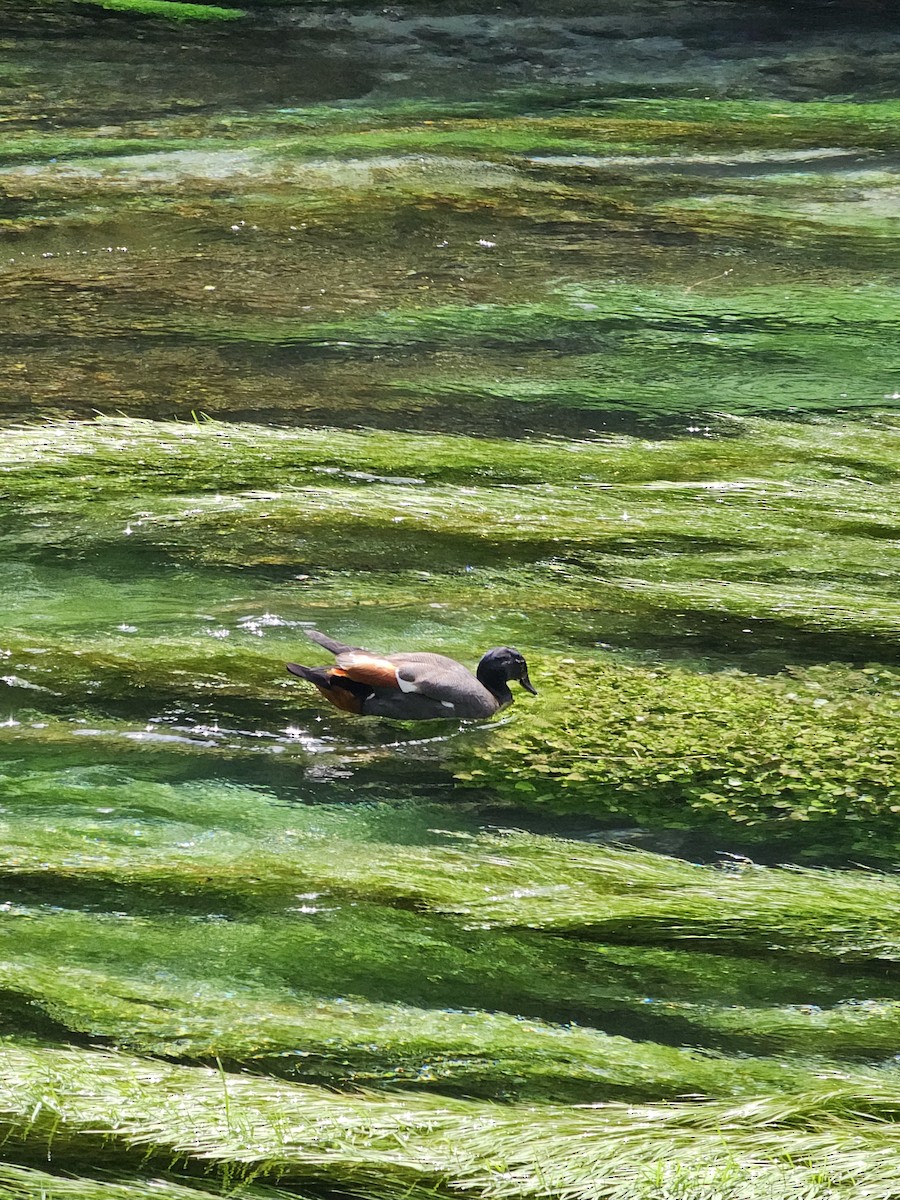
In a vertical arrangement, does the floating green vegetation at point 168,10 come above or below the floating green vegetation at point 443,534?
above

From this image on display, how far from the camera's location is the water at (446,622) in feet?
10.9

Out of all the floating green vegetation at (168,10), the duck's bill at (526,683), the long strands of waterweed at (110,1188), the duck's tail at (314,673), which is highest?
the floating green vegetation at (168,10)

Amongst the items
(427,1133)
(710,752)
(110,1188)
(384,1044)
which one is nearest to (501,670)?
(710,752)

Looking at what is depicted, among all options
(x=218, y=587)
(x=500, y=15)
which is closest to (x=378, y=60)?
(x=500, y=15)

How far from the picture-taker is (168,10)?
1468cm

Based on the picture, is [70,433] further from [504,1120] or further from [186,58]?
[186,58]

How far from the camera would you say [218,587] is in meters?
5.89

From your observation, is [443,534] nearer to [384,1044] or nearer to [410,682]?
[410,682]

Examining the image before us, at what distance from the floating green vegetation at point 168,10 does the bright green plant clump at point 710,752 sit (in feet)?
37.9

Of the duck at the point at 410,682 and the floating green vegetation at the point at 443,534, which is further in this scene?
the floating green vegetation at the point at 443,534

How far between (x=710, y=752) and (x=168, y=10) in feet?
40.7

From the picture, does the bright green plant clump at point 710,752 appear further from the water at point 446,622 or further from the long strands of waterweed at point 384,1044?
the long strands of waterweed at point 384,1044

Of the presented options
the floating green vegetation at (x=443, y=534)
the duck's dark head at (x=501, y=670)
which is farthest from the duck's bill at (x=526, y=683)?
the floating green vegetation at (x=443, y=534)

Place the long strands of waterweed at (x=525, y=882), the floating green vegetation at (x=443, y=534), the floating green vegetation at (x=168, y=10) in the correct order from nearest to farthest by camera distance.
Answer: the long strands of waterweed at (x=525, y=882), the floating green vegetation at (x=443, y=534), the floating green vegetation at (x=168, y=10)
